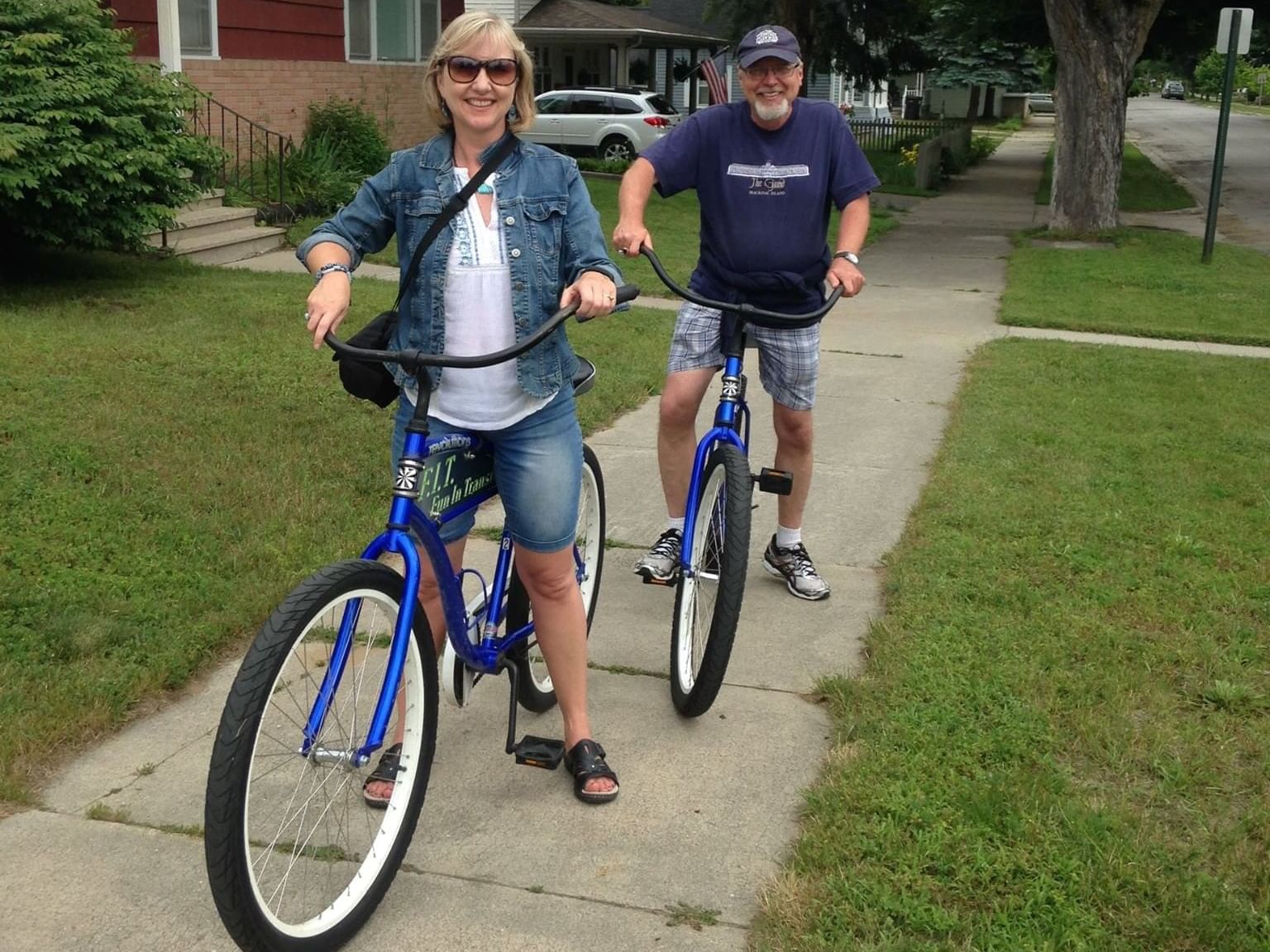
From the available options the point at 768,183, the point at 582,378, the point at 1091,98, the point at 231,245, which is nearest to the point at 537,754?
the point at 582,378

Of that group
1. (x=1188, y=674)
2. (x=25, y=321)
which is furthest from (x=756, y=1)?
(x=1188, y=674)

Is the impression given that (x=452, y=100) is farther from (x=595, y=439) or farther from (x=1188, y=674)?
(x=595, y=439)

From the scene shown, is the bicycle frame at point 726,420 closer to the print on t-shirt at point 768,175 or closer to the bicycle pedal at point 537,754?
the print on t-shirt at point 768,175

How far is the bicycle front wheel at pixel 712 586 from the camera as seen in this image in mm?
3740

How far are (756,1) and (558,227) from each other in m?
32.5

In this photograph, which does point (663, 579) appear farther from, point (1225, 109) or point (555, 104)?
point (555, 104)

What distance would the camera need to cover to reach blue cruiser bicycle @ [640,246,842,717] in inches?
148

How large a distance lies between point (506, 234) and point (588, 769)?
135 cm

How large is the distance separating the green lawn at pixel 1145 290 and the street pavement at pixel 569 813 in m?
5.81

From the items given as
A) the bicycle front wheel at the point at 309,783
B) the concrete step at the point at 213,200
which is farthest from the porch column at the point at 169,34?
the bicycle front wheel at the point at 309,783

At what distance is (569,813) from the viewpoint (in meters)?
3.39

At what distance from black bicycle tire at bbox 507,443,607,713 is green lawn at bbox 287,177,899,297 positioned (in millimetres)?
4552

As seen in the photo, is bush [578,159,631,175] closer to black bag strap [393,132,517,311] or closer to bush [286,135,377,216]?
bush [286,135,377,216]

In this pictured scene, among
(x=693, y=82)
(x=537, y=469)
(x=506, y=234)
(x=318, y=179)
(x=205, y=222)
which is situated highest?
(x=693, y=82)
